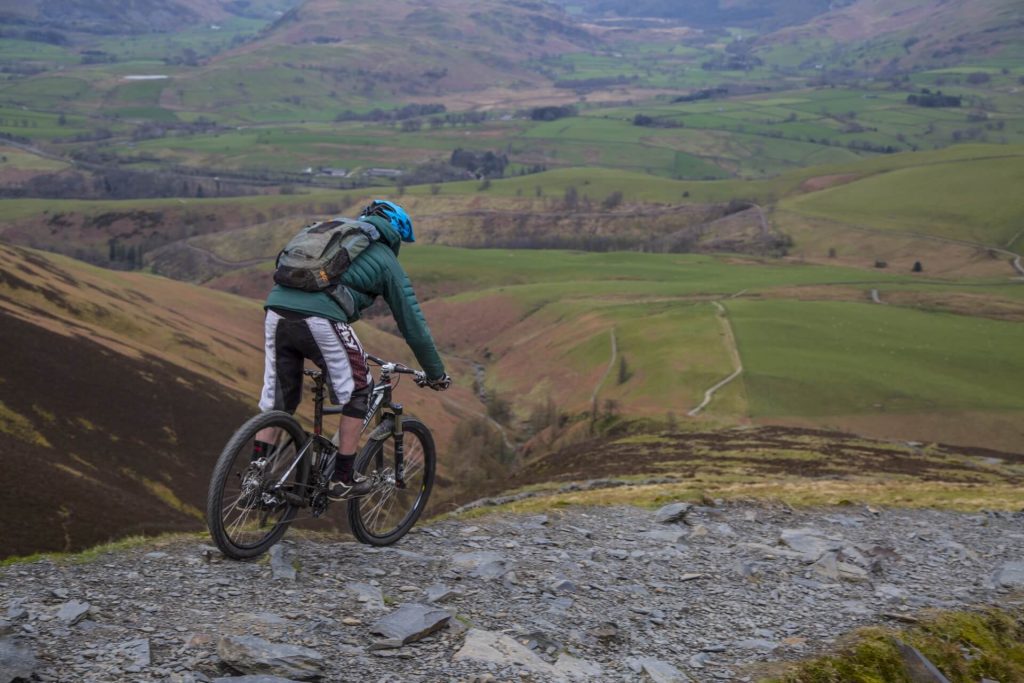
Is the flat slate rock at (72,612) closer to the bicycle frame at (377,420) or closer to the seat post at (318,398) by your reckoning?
the bicycle frame at (377,420)

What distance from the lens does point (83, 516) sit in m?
30.5

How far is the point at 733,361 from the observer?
371 feet

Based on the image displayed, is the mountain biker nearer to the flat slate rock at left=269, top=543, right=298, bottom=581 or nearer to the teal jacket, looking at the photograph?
the teal jacket

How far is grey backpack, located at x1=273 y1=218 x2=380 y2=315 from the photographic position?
42.8ft

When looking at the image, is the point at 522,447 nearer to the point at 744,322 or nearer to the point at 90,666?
the point at 744,322

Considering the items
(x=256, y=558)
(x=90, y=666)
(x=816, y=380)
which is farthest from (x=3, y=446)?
(x=816, y=380)

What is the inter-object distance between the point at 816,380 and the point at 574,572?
309 ft

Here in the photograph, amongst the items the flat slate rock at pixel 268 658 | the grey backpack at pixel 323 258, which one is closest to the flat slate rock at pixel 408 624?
the flat slate rock at pixel 268 658

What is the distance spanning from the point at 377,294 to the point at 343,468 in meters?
2.62

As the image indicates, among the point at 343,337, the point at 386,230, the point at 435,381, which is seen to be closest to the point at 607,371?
the point at 435,381

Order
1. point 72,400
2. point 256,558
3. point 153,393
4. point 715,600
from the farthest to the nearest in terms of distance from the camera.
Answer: point 153,393 → point 72,400 → point 715,600 → point 256,558

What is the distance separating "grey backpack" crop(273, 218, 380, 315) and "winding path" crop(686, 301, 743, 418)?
279ft

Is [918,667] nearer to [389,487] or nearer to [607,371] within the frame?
[389,487]

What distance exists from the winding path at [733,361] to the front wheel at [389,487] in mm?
81854
